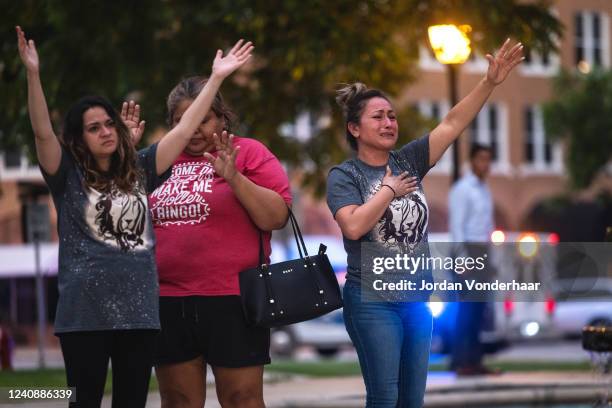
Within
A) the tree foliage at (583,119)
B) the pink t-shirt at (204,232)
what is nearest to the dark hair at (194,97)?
the pink t-shirt at (204,232)

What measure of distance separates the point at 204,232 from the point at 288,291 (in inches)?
18.4

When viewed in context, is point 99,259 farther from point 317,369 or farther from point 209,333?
point 317,369

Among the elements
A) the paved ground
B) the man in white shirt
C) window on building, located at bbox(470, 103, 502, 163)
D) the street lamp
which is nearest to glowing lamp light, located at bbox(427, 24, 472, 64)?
the street lamp

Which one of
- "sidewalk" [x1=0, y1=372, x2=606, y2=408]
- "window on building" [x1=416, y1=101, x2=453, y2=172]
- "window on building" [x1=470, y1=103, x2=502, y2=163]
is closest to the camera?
"sidewalk" [x1=0, y1=372, x2=606, y2=408]

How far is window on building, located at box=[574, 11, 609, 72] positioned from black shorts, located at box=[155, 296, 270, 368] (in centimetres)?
4512

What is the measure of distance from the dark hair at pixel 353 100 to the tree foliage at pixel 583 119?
33.9 metres

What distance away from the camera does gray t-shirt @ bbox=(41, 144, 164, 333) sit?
19.8 feet

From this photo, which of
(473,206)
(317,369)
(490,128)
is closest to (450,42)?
(473,206)

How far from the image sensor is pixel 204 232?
22.3 feet

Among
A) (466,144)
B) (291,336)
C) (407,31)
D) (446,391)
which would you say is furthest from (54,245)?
(446,391)

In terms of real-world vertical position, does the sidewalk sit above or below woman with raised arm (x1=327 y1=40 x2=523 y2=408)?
below

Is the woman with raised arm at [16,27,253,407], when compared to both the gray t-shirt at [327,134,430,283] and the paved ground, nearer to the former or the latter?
the gray t-shirt at [327,134,430,283]

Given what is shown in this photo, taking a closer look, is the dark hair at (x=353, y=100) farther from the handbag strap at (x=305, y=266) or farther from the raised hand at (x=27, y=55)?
the raised hand at (x=27, y=55)

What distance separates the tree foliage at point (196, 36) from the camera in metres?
16.2
